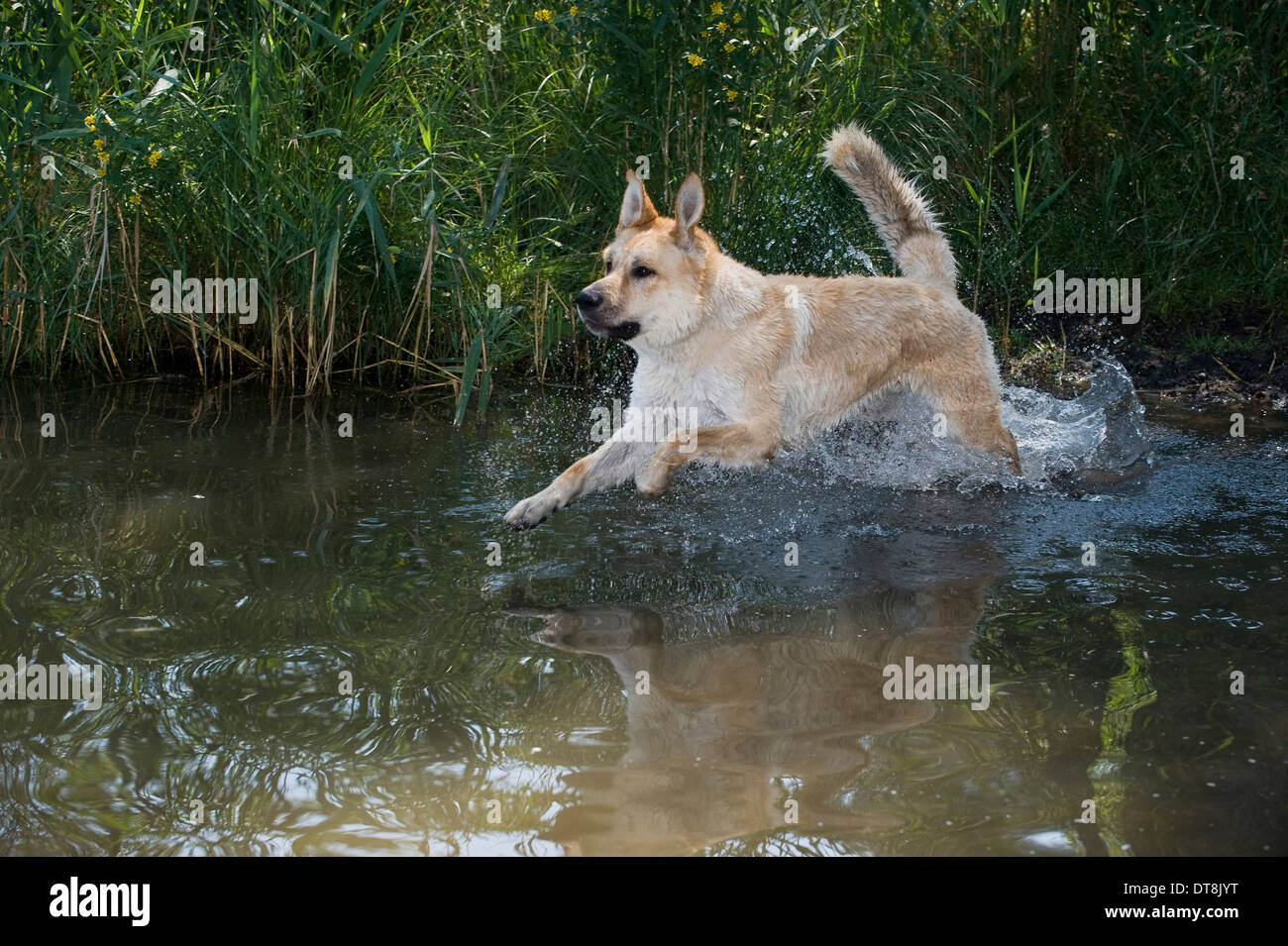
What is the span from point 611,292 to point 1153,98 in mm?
4689

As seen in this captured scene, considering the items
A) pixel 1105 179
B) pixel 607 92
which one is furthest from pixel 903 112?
pixel 607 92

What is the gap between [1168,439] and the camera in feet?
20.4

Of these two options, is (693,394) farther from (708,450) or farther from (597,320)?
(597,320)

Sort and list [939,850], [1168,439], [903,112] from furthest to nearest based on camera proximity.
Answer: [903,112], [1168,439], [939,850]

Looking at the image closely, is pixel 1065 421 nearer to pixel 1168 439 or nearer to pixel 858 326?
pixel 1168 439

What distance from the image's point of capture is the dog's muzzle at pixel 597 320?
15.5 feet

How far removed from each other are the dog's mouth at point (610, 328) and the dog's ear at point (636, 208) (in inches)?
17.8

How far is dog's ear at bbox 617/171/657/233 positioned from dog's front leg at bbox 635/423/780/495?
0.83 metres

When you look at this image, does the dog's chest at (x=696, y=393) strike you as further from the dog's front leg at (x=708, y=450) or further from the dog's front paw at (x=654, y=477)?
the dog's front paw at (x=654, y=477)

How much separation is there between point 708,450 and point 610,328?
22.6 inches

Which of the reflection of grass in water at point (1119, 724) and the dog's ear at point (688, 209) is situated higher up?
the dog's ear at point (688, 209)

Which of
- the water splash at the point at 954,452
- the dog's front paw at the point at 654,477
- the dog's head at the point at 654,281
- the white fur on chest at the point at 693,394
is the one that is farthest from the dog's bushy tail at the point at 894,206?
the dog's front paw at the point at 654,477

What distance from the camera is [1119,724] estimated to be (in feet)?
11.0

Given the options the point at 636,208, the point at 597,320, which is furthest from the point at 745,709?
the point at 636,208
